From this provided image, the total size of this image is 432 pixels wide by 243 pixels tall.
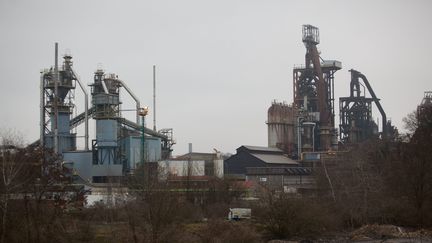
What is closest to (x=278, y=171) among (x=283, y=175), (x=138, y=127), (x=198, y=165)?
(x=283, y=175)

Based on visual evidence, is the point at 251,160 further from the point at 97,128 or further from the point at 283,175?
the point at 97,128

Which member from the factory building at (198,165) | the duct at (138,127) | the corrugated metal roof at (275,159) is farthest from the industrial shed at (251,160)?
the duct at (138,127)

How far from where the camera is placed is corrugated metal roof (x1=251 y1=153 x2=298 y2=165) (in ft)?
249

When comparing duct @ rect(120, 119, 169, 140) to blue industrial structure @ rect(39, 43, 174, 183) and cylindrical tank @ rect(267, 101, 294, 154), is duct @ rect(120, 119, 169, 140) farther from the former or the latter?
cylindrical tank @ rect(267, 101, 294, 154)

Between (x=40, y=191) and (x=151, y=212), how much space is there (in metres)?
6.28

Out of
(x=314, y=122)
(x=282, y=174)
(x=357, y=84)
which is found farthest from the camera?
(x=357, y=84)

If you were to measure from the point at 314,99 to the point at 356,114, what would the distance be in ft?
25.4

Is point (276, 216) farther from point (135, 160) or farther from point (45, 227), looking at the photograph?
point (135, 160)

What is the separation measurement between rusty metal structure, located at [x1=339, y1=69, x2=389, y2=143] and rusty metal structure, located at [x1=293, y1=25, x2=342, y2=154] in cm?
266

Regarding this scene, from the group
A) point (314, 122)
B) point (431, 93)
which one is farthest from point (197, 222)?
point (431, 93)

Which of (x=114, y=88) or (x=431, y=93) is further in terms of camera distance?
(x=431, y=93)

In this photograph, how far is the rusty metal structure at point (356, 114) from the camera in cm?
8612

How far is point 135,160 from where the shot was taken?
225 feet

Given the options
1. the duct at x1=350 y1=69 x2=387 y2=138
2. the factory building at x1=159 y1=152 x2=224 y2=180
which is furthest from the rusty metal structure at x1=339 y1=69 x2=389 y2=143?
the factory building at x1=159 y1=152 x2=224 y2=180
